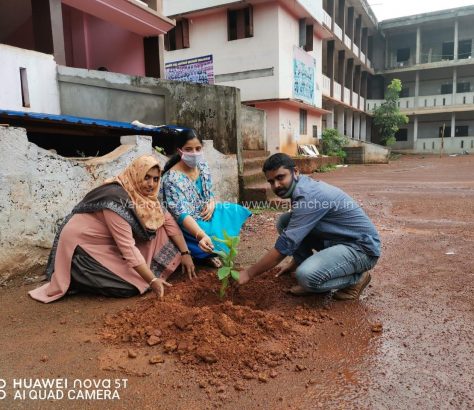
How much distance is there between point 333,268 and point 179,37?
15233 millimetres

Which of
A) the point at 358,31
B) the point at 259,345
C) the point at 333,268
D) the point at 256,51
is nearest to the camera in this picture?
the point at 259,345

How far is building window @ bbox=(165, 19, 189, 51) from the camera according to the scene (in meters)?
15.4

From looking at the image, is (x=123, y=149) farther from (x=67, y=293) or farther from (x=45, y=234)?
(x=67, y=293)

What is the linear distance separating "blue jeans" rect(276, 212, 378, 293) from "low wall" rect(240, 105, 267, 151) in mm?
7251

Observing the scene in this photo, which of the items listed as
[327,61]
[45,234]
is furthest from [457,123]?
[45,234]

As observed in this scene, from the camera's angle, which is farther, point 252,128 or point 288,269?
point 252,128

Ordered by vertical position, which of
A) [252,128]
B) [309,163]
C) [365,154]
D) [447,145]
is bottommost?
[309,163]

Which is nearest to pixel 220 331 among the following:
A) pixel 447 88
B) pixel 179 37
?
pixel 179 37

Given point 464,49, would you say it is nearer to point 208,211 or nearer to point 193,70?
point 193,70

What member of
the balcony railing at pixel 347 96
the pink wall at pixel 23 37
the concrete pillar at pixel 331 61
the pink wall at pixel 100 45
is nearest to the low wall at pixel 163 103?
the pink wall at pixel 100 45

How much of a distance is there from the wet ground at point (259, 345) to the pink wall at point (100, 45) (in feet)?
27.3

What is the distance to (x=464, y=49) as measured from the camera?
2670cm

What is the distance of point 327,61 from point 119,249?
2017cm

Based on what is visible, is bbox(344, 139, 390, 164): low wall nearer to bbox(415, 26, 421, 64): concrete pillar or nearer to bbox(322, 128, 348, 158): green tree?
bbox(322, 128, 348, 158): green tree
